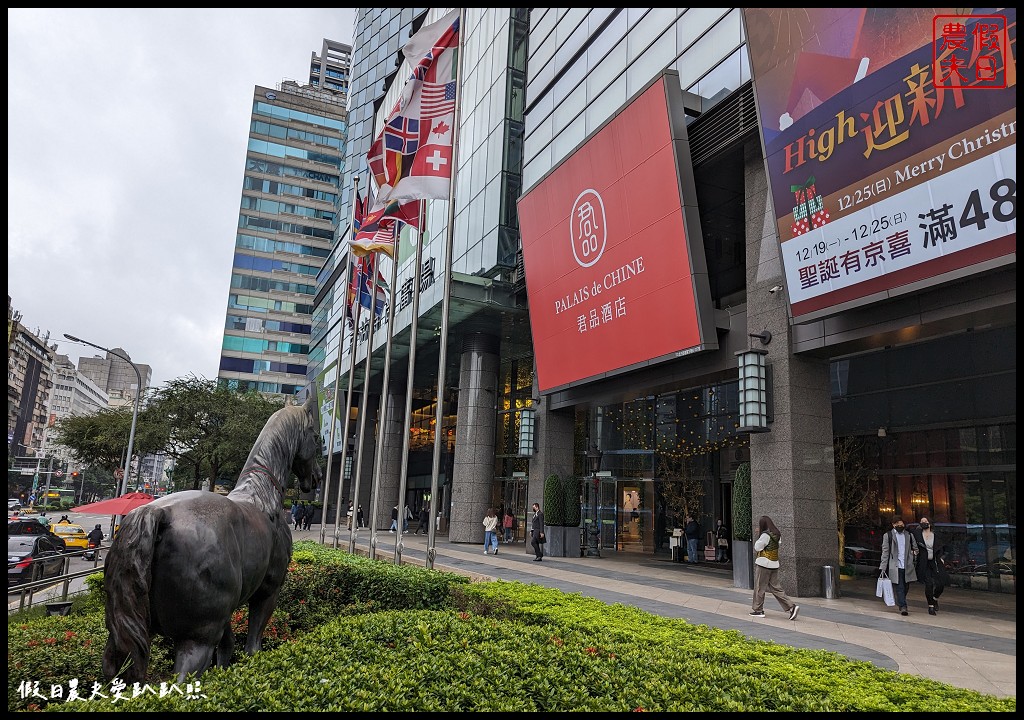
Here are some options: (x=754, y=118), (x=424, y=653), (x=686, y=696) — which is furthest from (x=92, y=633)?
(x=754, y=118)

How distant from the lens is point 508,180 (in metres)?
30.6

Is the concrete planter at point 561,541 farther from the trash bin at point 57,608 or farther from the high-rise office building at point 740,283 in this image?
the trash bin at point 57,608

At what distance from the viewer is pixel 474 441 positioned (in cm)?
2841

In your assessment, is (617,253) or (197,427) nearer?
(617,253)

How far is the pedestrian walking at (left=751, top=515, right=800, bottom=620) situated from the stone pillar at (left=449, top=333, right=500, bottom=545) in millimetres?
16980

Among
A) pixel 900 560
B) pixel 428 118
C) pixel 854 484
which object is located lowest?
pixel 900 560

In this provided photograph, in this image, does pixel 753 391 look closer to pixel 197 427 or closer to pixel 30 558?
pixel 30 558

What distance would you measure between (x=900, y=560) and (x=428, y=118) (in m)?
14.0

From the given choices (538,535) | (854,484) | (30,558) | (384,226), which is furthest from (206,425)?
(854,484)

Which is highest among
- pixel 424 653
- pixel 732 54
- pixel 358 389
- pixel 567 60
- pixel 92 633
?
pixel 567 60

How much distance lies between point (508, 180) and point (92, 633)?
26.0m

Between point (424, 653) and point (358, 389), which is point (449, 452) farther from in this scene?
point (424, 653)

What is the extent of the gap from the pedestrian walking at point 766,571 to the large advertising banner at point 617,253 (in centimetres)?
581

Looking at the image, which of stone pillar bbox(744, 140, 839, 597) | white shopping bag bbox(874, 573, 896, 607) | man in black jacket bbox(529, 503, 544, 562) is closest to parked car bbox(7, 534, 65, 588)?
man in black jacket bbox(529, 503, 544, 562)
